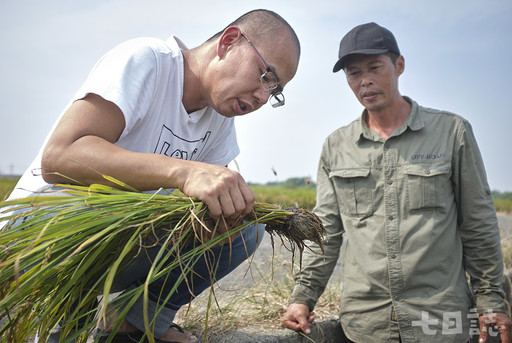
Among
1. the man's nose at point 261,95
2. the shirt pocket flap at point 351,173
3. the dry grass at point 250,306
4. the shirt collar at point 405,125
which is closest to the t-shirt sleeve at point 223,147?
the man's nose at point 261,95

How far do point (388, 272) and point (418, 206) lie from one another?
1.54 feet

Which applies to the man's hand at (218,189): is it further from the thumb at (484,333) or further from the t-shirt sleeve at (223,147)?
the thumb at (484,333)

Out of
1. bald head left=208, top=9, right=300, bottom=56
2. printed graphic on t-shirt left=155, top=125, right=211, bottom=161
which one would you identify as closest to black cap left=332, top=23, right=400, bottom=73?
bald head left=208, top=9, right=300, bottom=56

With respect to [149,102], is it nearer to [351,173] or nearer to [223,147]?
[223,147]

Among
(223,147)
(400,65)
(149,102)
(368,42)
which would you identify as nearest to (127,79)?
(149,102)

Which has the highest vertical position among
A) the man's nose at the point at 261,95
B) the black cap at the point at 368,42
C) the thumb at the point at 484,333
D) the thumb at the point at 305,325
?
the black cap at the point at 368,42

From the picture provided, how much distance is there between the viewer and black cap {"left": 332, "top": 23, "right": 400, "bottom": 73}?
2.98 metres

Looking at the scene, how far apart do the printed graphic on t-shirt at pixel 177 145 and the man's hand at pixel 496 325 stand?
2011 millimetres

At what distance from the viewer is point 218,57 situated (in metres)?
2.08

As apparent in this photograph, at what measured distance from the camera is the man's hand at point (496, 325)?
261 centimetres

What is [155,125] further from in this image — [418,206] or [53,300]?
[418,206]

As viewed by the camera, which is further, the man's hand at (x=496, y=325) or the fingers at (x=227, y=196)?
the man's hand at (x=496, y=325)

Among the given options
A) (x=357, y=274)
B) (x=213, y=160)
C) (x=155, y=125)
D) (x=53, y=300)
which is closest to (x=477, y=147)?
(x=357, y=274)

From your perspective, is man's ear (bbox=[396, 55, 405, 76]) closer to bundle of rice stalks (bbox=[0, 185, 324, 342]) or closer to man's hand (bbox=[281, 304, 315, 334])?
man's hand (bbox=[281, 304, 315, 334])
